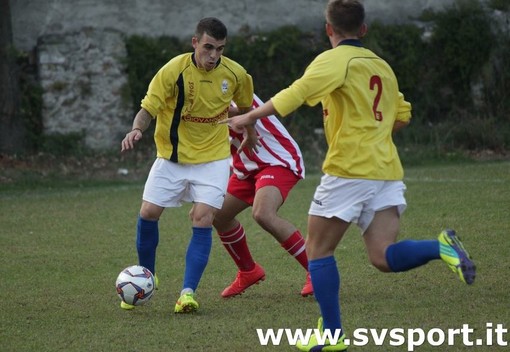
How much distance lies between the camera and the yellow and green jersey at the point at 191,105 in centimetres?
660

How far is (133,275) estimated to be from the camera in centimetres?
639

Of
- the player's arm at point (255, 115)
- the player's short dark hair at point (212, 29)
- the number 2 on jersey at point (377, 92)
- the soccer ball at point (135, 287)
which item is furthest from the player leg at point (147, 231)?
the number 2 on jersey at point (377, 92)

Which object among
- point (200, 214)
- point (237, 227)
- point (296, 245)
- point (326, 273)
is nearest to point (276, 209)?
point (296, 245)

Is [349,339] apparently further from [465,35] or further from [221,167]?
[465,35]

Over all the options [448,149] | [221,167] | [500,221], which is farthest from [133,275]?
[448,149]

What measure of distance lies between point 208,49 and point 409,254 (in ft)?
7.03

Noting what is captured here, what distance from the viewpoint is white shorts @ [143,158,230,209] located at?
6668 millimetres

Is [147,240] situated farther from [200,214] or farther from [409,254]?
[409,254]

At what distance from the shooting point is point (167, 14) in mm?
15656

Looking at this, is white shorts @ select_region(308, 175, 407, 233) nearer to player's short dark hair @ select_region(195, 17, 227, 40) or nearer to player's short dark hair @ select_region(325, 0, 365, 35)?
player's short dark hair @ select_region(325, 0, 365, 35)

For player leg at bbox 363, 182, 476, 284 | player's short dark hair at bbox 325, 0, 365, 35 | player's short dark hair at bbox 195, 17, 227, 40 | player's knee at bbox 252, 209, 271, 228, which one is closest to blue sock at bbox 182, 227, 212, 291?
player's knee at bbox 252, 209, 271, 228

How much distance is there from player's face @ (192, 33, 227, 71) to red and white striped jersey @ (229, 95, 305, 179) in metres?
0.73

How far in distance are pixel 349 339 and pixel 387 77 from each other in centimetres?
141

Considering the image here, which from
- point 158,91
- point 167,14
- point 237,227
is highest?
point 158,91
